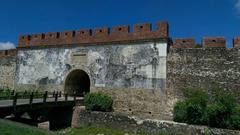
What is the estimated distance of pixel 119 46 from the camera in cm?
1416

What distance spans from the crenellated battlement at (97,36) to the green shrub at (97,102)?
3.47 m

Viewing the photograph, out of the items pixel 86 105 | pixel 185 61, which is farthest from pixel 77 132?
pixel 185 61

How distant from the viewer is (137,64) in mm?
13414

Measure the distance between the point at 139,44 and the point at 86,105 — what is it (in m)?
4.40

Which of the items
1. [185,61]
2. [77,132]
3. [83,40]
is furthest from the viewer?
[83,40]

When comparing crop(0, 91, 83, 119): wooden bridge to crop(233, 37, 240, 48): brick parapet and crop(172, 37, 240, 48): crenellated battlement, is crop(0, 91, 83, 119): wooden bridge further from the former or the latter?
crop(233, 37, 240, 48): brick parapet

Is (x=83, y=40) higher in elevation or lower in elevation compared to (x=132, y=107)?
higher

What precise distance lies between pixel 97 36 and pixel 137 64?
10.6 feet

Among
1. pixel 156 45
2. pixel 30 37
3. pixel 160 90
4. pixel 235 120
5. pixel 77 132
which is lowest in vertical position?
pixel 77 132

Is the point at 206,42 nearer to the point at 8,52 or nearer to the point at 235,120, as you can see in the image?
the point at 235,120

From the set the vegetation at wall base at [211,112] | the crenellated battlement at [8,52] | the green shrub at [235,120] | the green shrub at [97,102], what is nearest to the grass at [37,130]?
the green shrub at [97,102]

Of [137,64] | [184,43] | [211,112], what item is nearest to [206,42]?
[184,43]

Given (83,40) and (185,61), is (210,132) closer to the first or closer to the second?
(185,61)

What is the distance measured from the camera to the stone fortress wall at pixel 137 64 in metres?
11.8
